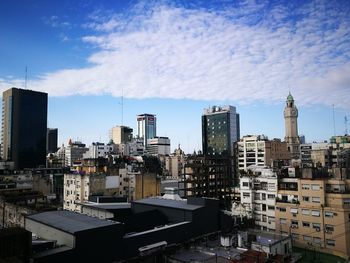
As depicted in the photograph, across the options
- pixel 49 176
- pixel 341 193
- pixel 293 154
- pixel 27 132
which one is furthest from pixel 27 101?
pixel 341 193

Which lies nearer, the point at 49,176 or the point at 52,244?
the point at 52,244

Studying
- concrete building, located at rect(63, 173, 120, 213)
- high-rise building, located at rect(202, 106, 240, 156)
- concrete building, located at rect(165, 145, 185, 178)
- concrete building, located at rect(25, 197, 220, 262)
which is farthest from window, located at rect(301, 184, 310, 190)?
high-rise building, located at rect(202, 106, 240, 156)

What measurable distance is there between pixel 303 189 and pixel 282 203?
4.35 metres

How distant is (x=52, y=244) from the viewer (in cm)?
3138

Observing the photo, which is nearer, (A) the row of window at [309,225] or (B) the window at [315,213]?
(A) the row of window at [309,225]

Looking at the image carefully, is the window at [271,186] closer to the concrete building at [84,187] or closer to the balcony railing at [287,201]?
the balcony railing at [287,201]

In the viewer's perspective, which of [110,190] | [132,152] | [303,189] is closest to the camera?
[303,189]

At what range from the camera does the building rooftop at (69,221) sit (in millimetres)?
32422

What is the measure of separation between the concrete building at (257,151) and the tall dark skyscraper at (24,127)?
105 metres

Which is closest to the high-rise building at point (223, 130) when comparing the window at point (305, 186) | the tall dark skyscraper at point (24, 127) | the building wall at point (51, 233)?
the tall dark skyscraper at point (24, 127)

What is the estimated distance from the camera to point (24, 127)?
16162 centimetres

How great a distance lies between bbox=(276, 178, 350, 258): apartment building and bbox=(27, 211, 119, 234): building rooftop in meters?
32.8

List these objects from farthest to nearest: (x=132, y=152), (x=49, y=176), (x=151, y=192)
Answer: (x=132, y=152), (x=49, y=176), (x=151, y=192)

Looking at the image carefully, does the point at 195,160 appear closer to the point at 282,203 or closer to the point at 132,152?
the point at 282,203
